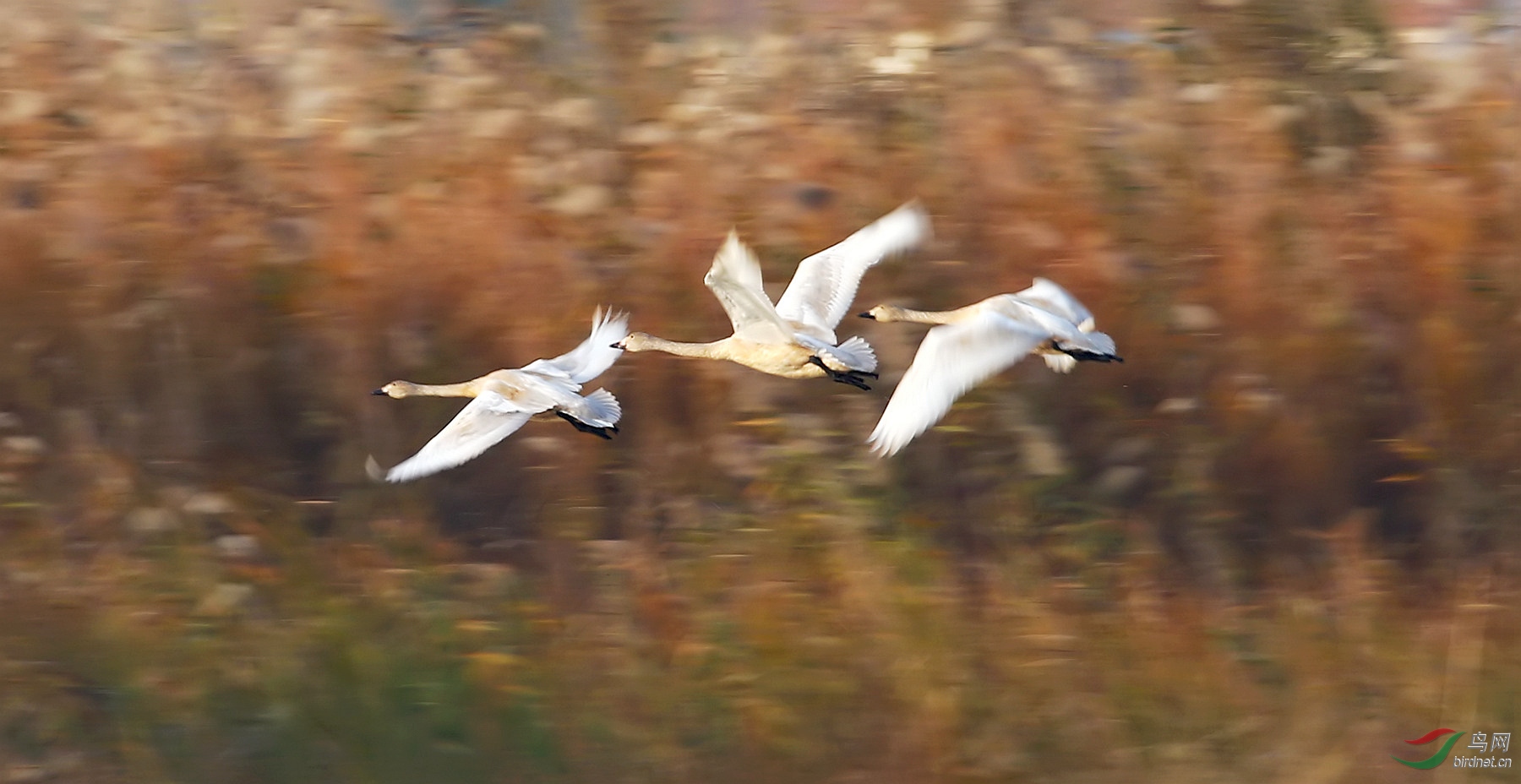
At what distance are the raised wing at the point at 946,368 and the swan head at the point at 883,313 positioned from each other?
0.75m

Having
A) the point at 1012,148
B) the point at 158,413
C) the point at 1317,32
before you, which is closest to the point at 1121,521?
the point at 1012,148

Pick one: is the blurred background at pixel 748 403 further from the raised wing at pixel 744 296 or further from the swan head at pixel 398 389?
the raised wing at pixel 744 296

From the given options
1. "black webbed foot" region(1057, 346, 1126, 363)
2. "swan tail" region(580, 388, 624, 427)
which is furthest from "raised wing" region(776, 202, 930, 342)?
"black webbed foot" region(1057, 346, 1126, 363)

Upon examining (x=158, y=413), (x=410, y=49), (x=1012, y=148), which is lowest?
(x=158, y=413)

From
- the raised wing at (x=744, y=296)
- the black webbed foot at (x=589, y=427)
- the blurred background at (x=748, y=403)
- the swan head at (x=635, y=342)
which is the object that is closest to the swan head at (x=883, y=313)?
the blurred background at (x=748, y=403)

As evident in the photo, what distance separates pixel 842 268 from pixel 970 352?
1039 millimetres

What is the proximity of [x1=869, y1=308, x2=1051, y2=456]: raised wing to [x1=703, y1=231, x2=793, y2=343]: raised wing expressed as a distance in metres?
0.51

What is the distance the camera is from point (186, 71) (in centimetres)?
796

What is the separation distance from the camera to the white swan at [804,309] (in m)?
5.91

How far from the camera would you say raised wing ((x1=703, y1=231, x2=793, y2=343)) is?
5812mm

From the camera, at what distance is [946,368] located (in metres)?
5.85

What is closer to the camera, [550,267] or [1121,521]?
[1121,521]

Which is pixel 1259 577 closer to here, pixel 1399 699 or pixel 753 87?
pixel 1399 699

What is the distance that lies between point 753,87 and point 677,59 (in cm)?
38
